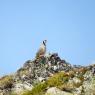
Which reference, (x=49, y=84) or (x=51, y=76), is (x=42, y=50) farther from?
(x=49, y=84)

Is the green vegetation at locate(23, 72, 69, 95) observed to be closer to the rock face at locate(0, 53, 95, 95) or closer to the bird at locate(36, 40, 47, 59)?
the rock face at locate(0, 53, 95, 95)

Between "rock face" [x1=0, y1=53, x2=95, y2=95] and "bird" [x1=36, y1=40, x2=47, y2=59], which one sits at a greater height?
"bird" [x1=36, y1=40, x2=47, y2=59]

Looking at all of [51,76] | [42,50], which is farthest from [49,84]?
[42,50]

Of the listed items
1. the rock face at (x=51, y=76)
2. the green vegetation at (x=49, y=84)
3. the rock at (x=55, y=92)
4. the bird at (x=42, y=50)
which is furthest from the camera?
the bird at (x=42, y=50)

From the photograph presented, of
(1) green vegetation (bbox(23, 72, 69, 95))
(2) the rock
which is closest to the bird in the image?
(1) green vegetation (bbox(23, 72, 69, 95))

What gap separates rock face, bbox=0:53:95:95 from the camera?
24953 mm

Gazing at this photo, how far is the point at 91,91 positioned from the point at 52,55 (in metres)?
20.6

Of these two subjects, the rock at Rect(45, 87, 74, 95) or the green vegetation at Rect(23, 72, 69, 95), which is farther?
the green vegetation at Rect(23, 72, 69, 95)

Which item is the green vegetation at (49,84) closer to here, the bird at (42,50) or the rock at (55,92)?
the rock at (55,92)

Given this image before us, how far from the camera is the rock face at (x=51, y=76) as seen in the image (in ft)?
81.9

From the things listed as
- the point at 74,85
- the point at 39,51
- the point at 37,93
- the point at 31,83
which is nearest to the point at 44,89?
the point at 37,93

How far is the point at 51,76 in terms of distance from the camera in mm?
36500

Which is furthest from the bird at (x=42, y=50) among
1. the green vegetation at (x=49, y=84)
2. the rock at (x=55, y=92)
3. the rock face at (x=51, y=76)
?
the rock at (x=55, y=92)

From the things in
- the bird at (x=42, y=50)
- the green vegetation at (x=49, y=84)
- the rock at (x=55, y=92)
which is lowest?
the rock at (x=55, y=92)
